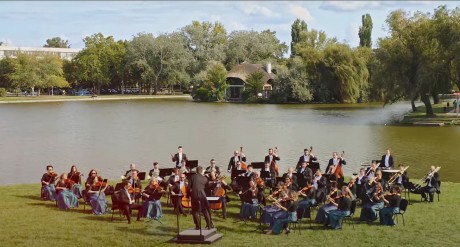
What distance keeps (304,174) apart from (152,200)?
5.14 m

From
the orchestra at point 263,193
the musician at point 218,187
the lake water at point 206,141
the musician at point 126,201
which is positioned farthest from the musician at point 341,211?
the lake water at point 206,141

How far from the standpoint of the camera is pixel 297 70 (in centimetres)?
8494

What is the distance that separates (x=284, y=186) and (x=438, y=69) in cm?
3780

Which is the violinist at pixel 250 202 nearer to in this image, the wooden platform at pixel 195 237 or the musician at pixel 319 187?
the musician at pixel 319 187

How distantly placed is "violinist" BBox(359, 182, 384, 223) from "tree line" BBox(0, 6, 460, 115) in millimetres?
35818

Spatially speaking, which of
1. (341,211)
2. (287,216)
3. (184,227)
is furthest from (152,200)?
(341,211)

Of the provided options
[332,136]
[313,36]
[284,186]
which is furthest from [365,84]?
[284,186]

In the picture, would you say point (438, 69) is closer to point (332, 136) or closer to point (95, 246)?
point (332, 136)

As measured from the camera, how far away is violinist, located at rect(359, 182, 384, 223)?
1664 centimetres

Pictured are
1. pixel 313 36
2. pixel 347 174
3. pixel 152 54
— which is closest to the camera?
pixel 347 174

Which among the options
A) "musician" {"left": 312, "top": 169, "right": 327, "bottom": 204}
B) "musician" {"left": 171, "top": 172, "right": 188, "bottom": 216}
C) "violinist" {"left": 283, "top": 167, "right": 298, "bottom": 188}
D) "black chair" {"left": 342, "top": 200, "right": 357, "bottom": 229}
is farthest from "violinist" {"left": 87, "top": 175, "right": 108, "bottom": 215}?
"black chair" {"left": 342, "top": 200, "right": 357, "bottom": 229}

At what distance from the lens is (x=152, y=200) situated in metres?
17.2

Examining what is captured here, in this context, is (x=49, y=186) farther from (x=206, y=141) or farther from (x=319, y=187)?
(x=206, y=141)

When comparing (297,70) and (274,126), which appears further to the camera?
(297,70)
